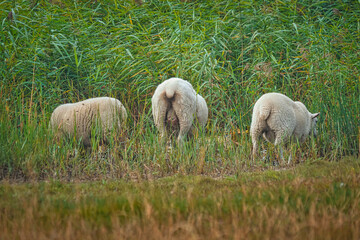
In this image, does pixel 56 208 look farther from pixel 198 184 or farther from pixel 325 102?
pixel 325 102

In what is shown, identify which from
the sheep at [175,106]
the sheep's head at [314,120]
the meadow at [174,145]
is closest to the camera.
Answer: the meadow at [174,145]

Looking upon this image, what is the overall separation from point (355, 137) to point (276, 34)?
2.54m

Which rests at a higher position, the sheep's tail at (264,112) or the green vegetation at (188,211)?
the sheep's tail at (264,112)

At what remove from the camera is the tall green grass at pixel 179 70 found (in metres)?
5.25

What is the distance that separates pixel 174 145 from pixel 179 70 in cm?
121

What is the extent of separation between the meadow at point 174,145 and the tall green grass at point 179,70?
0.10 ft

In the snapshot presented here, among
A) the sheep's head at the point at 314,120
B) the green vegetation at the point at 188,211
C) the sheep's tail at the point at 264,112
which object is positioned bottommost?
the green vegetation at the point at 188,211

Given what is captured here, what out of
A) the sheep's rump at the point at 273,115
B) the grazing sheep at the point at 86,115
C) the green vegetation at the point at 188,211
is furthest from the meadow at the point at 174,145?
the sheep's rump at the point at 273,115

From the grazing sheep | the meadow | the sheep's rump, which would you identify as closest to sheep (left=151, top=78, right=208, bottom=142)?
the meadow

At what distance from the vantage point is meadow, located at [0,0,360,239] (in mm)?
2691

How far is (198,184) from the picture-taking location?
4.08 m

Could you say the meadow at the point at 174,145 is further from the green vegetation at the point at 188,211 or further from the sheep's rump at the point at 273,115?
the sheep's rump at the point at 273,115

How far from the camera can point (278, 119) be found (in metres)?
5.79

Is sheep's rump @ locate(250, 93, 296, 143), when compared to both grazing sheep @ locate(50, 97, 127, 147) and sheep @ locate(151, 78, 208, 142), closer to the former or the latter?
sheep @ locate(151, 78, 208, 142)
